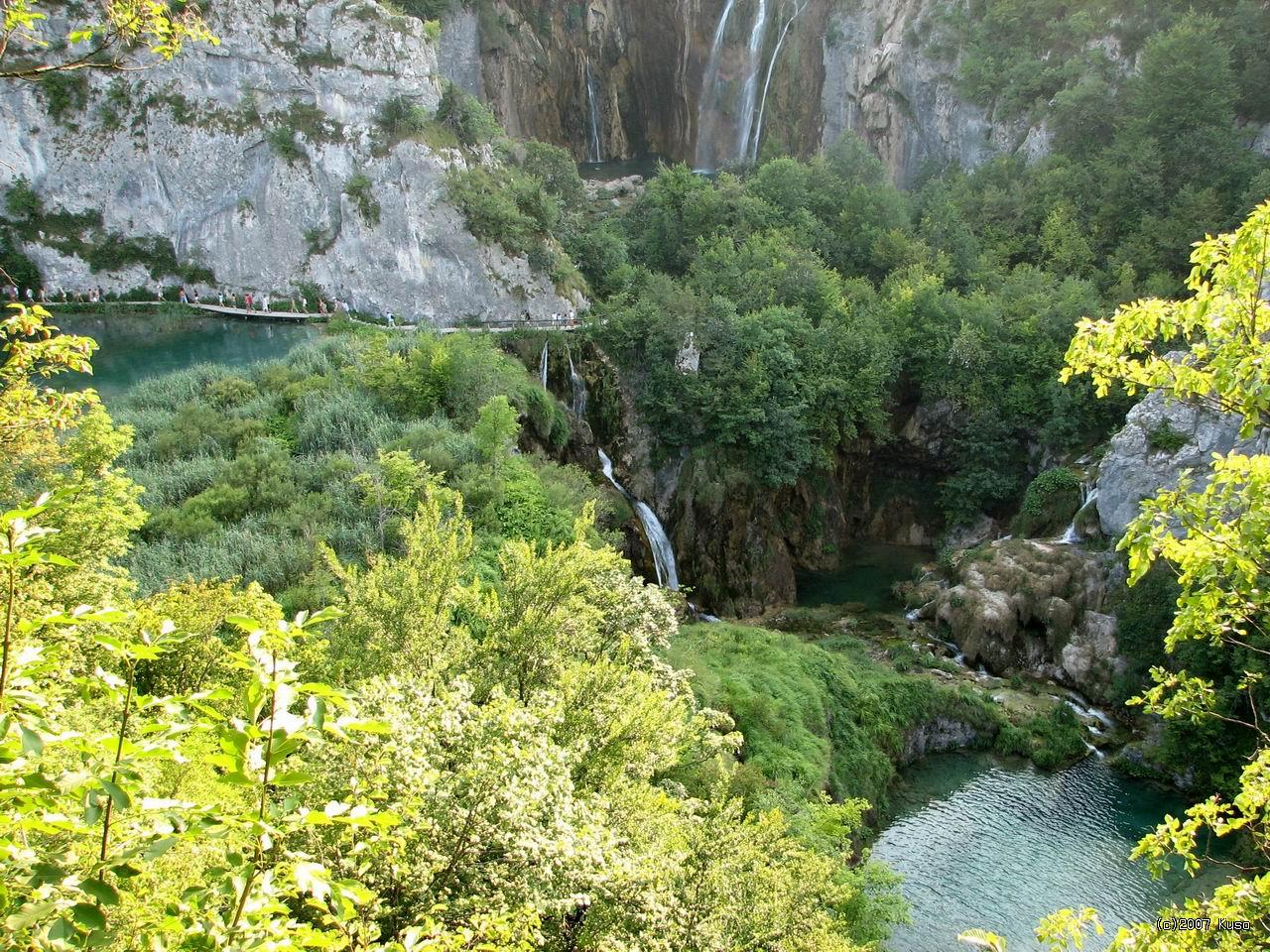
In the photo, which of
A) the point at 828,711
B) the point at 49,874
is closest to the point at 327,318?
the point at 828,711

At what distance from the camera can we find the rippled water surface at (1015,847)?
63.8ft

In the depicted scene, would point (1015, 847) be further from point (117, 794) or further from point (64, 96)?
point (64, 96)

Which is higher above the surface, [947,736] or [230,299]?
[230,299]

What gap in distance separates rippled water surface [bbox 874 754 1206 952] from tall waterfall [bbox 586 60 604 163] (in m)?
54.8

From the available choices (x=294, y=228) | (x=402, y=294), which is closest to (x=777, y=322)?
(x=402, y=294)

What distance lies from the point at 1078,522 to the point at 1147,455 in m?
3.46

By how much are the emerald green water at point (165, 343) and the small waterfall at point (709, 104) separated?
120 ft

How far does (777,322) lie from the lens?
3575 cm

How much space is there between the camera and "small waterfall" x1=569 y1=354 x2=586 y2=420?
117 ft

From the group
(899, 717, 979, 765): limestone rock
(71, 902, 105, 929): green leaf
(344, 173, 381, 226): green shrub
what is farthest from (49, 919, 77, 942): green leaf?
(344, 173, 381, 226): green shrub

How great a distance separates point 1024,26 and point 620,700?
54843mm

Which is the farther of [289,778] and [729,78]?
[729,78]

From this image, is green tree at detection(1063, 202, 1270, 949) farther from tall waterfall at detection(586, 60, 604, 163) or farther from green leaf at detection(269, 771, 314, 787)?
tall waterfall at detection(586, 60, 604, 163)

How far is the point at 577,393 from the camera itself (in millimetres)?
35594
